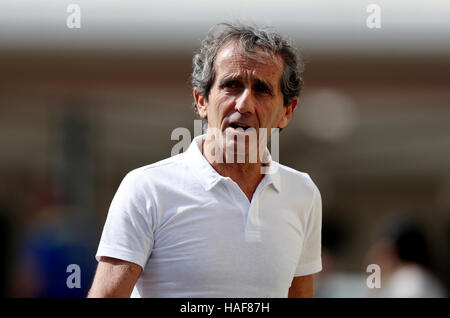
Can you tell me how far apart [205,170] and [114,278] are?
17.8 inches

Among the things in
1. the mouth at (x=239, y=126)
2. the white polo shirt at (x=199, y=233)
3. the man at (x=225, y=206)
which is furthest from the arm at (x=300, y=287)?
the mouth at (x=239, y=126)

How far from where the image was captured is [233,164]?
1.97 m

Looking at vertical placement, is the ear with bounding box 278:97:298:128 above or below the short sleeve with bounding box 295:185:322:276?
above

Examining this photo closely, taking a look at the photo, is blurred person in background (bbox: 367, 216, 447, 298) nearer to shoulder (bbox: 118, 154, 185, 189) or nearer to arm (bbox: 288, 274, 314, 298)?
arm (bbox: 288, 274, 314, 298)

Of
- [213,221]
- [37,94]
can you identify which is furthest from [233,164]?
[37,94]

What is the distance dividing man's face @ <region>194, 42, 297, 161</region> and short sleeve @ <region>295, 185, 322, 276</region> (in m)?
0.34

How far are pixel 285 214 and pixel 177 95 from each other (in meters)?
3.89

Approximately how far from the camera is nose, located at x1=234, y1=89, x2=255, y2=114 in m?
1.88

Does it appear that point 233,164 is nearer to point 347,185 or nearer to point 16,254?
point 16,254

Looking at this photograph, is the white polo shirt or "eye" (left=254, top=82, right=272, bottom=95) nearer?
the white polo shirt

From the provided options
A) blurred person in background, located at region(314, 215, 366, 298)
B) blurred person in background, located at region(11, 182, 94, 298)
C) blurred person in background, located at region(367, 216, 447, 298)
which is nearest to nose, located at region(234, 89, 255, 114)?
blurred person in background, located at region(11, 182, 94, 298)

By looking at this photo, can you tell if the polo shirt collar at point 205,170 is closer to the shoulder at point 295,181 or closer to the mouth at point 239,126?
the shoulder at point 295,181

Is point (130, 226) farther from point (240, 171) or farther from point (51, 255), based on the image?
point (51, 255)

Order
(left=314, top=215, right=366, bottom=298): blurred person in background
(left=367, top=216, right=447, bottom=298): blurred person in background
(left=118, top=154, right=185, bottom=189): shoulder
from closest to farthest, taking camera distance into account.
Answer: (left=118, top=154, right=185, bottom=189): shoulder
(left=367, top=216, right=447, bottom=298): blurred person in background
(left=314, top=215, right=366, bottom=298): blurred person in background
